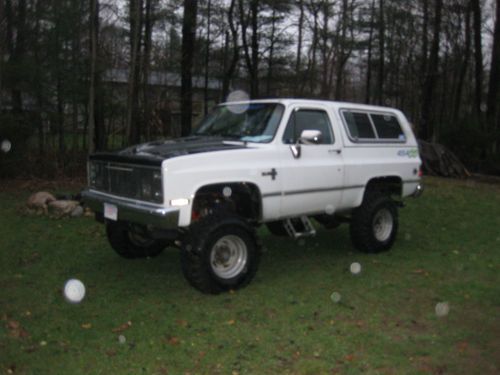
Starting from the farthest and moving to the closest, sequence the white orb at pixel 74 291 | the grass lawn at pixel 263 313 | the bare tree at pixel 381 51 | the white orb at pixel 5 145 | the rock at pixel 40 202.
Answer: the bare tree at pixel 381 51
the white orb at pixel 5 145
the rock at pixel 40 202
the white orb at pixel 74 291
the grass lawn at pixel 263 313

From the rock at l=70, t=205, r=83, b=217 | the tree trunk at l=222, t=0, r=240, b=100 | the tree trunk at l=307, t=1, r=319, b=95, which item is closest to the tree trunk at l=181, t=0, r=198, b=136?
the tree trunk at l=222, t=0, r=240, b=100

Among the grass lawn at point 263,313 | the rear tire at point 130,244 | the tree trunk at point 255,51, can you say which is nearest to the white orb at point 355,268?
the grass lawn at point 263,313

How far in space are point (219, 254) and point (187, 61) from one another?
13287mm

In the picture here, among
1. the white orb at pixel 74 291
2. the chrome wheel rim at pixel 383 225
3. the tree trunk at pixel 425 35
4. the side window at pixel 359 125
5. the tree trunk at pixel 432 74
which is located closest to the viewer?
the white orb at pixel 74 291

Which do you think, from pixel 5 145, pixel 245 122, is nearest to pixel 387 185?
pixel 245 122

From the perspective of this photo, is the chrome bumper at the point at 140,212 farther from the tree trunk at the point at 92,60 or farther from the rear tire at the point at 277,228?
the tree trunk at the point at 92,60

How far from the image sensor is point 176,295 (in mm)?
6309

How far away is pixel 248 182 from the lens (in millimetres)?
6473

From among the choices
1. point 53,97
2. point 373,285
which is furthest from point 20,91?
point 373,285

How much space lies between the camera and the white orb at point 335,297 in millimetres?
6188

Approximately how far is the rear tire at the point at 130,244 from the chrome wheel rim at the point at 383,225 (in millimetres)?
3165

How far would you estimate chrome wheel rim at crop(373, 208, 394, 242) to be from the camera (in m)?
8.45

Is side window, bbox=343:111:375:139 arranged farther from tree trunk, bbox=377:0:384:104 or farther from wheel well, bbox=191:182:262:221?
tree trunk, bbox=377:0:384:104

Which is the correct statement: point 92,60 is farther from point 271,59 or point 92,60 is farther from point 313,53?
point 313,53
